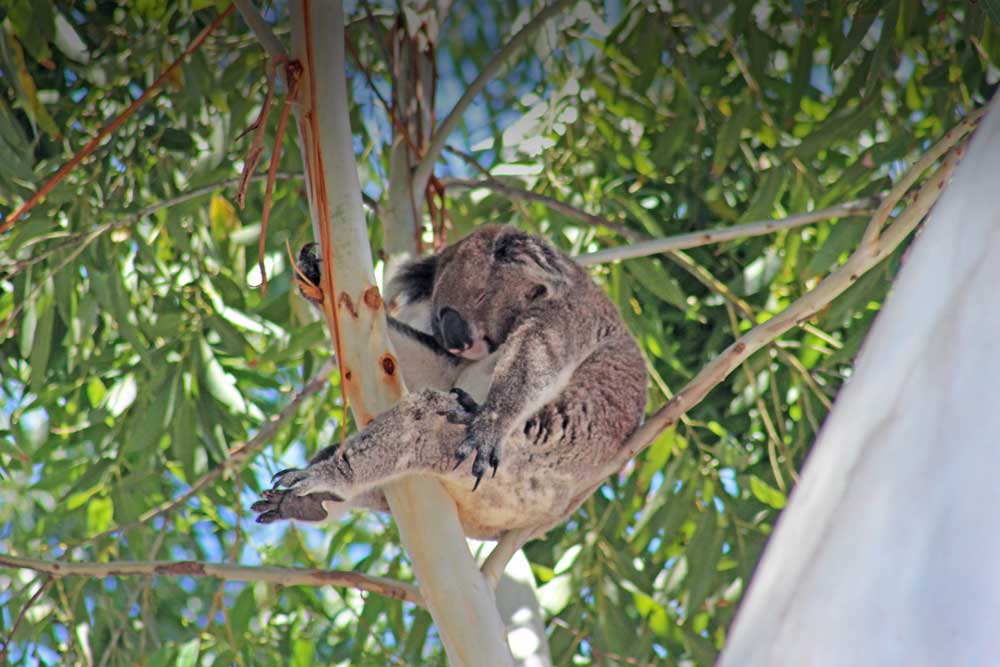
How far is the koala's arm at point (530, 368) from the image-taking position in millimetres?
1456

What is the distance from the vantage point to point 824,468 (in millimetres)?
379

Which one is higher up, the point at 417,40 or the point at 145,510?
the point at 417,40

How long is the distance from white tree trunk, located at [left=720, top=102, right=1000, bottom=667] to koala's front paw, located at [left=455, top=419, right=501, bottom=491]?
104 centimetres

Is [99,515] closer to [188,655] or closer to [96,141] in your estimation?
[188,655]

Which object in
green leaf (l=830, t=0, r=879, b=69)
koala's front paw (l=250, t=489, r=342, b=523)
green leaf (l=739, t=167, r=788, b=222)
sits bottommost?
koala's front paw (l=250, t=489, r=342, b=523)

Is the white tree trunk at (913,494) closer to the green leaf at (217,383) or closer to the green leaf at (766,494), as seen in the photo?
the green leaf at (766,494)

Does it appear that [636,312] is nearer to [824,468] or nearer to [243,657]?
[243,657]

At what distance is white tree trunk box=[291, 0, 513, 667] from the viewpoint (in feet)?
4.24

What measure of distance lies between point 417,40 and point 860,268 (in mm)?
985

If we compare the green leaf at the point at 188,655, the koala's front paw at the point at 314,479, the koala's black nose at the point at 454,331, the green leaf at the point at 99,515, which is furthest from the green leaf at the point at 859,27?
the green leaf at the point at 99,515

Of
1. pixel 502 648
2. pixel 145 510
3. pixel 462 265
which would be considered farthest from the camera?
pixel 145 510

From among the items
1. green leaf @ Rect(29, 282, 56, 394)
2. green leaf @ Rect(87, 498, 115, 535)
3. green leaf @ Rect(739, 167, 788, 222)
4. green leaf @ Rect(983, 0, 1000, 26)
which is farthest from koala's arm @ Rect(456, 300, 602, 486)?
green leaf @ Rect(87, 498, 115, 535)

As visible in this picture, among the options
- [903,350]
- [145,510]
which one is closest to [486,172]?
[145,510]

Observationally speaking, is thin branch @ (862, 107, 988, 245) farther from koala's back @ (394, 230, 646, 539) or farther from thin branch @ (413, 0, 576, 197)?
thin branch @ (413, 0, 576, 197)
